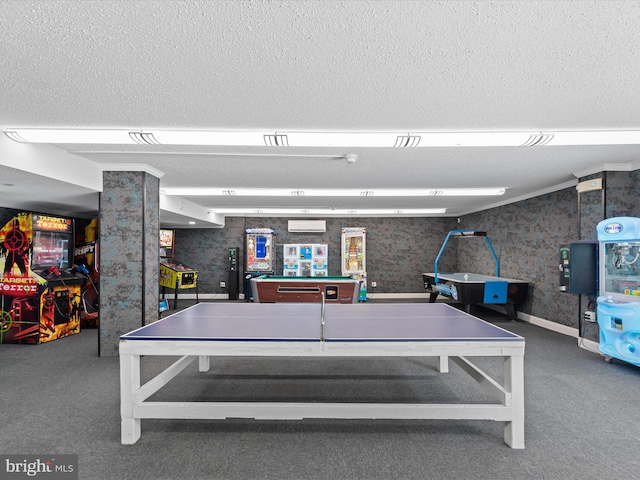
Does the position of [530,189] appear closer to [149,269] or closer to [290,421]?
[290,421]

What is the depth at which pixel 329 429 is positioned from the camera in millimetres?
2428

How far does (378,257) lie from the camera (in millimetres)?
8984

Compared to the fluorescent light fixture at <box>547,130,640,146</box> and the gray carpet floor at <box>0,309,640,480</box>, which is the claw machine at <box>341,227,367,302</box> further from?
the fluorescent light fixture at <box>547,130,640,146</box>

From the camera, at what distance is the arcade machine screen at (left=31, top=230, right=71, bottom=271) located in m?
4.84

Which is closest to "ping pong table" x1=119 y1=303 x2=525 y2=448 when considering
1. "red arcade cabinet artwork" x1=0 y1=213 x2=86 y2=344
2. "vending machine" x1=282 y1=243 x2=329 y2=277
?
"red arcade cabinet artwork" x1=0 y1=213 x2=86 y2=344

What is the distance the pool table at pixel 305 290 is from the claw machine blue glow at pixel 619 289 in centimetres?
366

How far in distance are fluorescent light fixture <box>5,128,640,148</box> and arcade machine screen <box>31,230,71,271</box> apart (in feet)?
8.99

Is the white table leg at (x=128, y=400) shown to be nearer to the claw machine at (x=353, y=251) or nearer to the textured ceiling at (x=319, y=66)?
the textured ceiling at (x=319, y=66)

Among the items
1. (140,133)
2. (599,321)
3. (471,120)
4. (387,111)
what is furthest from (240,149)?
(599,321)

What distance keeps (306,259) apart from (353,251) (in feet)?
4.40

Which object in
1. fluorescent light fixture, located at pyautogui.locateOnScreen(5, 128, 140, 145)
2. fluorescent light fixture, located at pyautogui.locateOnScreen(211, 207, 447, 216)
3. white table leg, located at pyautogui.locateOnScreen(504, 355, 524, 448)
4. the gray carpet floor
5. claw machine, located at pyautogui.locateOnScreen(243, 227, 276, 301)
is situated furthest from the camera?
claw machine, located at pyautogui.locateOnScreen(243, 227, 276, 301)

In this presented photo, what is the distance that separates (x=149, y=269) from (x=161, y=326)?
5.68 ft

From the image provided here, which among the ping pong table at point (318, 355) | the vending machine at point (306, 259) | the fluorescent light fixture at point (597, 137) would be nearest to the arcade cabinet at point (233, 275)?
the vending machine at point (306, 259)

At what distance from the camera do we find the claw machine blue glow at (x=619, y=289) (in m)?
3.46
